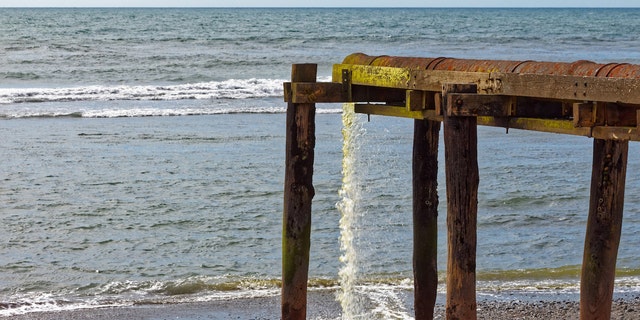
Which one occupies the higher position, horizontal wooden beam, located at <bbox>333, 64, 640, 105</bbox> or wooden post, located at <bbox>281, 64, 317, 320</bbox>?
horizontal wooden beam, located at <bbox>333, 64, 640, 105</bbox>

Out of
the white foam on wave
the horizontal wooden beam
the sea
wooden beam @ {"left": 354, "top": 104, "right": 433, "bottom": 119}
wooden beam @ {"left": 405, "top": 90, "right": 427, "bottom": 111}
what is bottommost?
the white foam on wave

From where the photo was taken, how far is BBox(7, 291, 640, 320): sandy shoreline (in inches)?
395

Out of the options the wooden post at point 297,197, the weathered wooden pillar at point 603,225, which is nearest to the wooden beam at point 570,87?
the weathered wooden pillar at point 603,225

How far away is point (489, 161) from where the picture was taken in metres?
19.0

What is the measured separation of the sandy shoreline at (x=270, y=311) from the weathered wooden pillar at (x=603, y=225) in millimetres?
2440

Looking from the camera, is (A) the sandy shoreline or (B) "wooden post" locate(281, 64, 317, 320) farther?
(A) the sandy shoreline

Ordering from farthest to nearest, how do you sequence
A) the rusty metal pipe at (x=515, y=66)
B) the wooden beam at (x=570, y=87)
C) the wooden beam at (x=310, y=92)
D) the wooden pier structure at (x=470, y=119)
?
1. the wooden beam at (x=310, y=92)
2. the wooden pier structure at (x=470, y=119)
3. the rusty metal pipe at (x=515, y=66)
4. the wooden beam at (x=570, y=87)

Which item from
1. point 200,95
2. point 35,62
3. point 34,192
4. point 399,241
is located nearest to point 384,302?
point 399,241

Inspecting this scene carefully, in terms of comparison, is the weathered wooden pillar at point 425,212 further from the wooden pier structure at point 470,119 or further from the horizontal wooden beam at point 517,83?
the horizontal wooden beam at point 517,83

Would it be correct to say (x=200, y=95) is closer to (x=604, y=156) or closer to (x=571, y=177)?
(x=571, y=177)

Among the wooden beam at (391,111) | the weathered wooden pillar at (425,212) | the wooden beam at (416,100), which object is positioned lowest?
the weathered wooden pillar at (425,212)

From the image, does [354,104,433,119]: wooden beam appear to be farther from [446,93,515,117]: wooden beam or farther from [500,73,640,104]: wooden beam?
[500,73,640,104]: wooden beam

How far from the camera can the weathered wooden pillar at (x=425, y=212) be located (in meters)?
8.92

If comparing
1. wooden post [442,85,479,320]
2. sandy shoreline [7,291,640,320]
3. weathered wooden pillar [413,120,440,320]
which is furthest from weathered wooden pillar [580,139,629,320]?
sandy shoreline [7,291,640,320]
